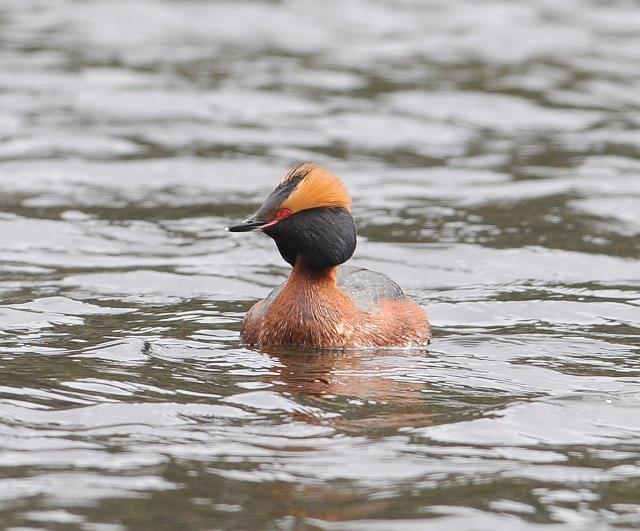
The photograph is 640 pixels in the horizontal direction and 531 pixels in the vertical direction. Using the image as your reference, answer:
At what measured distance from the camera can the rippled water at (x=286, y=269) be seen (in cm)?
803

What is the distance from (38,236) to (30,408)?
6.43 m

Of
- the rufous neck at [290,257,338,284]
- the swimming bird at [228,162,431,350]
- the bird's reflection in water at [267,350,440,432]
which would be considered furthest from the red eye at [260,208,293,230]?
the bird's reflection in water at [267,350,440,432]

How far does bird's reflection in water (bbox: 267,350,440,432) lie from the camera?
30.3 ft

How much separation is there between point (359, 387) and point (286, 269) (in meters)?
4.62

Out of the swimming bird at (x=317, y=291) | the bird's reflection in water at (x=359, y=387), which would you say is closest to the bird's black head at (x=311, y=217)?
the swimming bird at (x=317, y=291)

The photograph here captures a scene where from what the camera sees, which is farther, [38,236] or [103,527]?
[38,236]

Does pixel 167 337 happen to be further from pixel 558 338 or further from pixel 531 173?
pixel 531 173

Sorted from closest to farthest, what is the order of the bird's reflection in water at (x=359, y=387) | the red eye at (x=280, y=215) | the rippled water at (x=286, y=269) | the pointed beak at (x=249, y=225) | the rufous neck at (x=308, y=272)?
the rippled water at (x=286, y=269) < the bird's reflection in water at (x=359, y=387) < the pointed beak at (x=249, y=225) < the red eye at (x=280, y=215) < the rufous neck at (x=308, y=272)

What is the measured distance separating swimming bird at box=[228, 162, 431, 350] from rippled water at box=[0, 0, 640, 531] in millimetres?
228

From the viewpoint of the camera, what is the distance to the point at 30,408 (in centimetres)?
922

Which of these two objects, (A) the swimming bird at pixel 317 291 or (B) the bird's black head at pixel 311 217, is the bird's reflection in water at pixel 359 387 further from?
(B) the bird's black head at pixel 311 217

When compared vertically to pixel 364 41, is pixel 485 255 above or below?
below

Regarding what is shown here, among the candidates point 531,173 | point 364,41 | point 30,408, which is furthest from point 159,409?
point 364,41

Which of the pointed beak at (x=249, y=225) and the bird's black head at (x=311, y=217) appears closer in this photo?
the pointed beak at (x=249, y=225)
